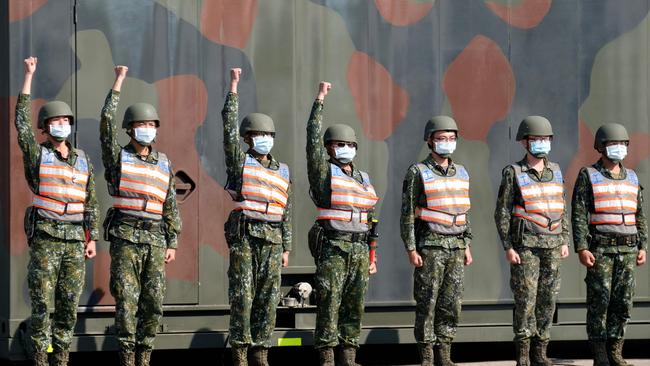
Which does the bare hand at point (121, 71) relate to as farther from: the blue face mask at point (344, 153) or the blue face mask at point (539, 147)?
the blue face mask at point (539, 147)

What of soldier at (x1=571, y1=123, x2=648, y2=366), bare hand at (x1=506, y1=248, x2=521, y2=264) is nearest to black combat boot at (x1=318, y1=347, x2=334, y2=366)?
bare hand at (x1=506, y1=248, x2=521, y2=264)

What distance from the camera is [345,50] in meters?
8.46

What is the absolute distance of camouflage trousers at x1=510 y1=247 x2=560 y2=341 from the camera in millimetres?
8016

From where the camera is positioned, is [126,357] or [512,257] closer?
[126,357]

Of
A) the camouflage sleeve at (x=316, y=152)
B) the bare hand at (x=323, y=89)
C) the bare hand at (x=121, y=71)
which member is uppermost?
the bare hand at (x=121, y=71)

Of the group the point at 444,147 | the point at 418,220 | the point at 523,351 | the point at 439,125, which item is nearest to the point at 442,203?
the point at 418,220

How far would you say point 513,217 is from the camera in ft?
26.7

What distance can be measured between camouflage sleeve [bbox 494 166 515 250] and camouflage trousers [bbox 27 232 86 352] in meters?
2.74

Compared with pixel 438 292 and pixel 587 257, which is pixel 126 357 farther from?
pixel 587 257

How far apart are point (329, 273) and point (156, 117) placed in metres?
1.49

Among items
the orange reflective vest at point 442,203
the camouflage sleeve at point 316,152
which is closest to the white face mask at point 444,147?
the orange reflective vest at point 442,203

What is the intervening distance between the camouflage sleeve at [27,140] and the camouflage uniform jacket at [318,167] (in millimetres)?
1710

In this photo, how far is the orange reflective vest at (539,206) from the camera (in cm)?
805

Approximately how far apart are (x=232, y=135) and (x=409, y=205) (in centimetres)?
127
